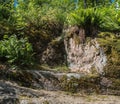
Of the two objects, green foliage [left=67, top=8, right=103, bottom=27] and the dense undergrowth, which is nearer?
the dense undergrowth

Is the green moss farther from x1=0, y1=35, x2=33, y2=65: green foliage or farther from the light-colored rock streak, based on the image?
x1=0, y1=35, x2=33, y2=65: green foliage

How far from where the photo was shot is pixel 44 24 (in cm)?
1511

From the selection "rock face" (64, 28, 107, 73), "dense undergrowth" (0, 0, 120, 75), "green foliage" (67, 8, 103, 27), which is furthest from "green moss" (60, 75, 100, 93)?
"green foliage" (67, 8, 103, 27)

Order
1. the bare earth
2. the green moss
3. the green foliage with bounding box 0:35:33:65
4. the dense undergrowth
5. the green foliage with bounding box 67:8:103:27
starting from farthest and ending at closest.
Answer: the green foliage with bounding box 67:8:103:27
the dense undergrowth
the green foliage with bounding box 0:35:33:65
the green moss
the bare earth

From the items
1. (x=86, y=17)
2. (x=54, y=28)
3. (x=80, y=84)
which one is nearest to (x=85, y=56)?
(x=86, y=17)

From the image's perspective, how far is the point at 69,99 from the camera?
9320 mm

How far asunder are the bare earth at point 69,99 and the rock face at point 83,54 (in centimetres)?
198

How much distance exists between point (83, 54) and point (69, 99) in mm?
4262

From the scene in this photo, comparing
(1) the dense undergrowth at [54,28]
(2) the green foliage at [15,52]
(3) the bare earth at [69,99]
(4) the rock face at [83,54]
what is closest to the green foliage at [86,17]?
(1) the dense undergrowth at [54,28]

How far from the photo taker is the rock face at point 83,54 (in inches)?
488

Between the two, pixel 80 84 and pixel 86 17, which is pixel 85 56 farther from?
pixel 80 84

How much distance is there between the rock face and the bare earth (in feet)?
6.50

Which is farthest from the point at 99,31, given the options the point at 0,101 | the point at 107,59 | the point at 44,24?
the point at 0,101

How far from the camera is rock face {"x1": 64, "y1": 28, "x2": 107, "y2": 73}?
12.4 metres
